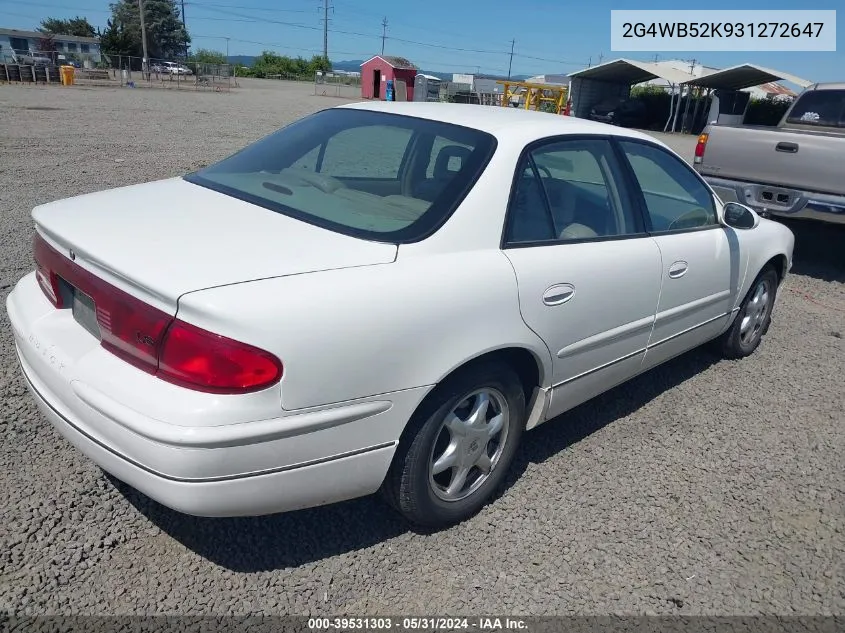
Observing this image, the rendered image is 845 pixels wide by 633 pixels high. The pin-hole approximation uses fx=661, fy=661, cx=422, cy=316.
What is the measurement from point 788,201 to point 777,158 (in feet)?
1.53

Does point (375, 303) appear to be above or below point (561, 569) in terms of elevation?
above

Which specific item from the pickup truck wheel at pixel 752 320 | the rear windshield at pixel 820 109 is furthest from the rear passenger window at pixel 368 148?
the rear windshield at pixel 820 109

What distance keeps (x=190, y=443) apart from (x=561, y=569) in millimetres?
1524

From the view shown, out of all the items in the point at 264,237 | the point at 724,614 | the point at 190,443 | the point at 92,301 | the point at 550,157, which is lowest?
the point at 724,614

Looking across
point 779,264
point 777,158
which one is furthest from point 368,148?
point 777,158

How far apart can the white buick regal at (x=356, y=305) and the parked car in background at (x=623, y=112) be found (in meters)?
30.5

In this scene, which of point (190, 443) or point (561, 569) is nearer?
point (190, 443)

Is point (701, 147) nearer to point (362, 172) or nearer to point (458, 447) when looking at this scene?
point (362, 172)

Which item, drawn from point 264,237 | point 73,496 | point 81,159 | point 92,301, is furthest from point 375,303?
point 81,159

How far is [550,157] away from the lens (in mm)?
3023

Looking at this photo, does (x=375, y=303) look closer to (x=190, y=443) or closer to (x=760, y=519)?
(x=190, y=443)

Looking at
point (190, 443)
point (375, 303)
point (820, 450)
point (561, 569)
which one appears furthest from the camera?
point (820, 450)

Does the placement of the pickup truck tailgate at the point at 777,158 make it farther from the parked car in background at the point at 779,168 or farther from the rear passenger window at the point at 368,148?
the rear passenger window at the point at 368,148

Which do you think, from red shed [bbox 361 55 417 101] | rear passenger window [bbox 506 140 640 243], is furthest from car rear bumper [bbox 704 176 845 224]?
red shed [bbox 361 55 417 101]
